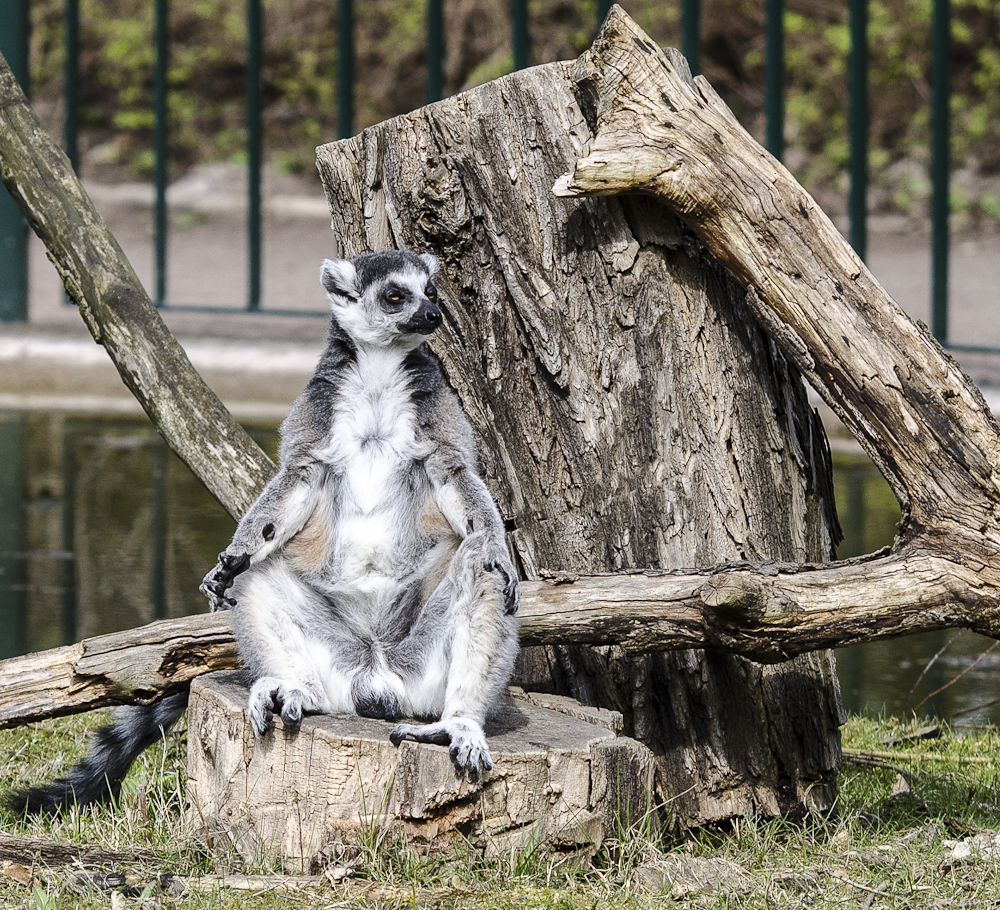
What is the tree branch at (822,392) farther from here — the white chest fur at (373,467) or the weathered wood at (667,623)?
the white chest fur at (373,467)

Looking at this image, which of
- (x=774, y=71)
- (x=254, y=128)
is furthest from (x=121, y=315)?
(x=774, y=71)

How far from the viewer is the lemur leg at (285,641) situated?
3.11m

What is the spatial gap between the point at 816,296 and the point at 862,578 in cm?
66

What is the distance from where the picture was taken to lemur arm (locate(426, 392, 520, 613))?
312cm

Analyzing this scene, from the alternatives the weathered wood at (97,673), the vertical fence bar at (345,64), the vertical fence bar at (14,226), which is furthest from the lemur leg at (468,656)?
the vertical fence bar at (14,226)

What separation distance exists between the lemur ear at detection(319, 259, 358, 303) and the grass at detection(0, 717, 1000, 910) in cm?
122

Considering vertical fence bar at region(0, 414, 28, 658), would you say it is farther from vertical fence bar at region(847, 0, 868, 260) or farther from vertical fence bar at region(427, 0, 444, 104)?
vertical fence bar at region(847, 0, 868, 260)

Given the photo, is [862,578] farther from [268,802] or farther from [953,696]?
[953,696]

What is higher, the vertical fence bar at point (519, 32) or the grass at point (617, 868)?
the vertical fence bar at point (519, 32)

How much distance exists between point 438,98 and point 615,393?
5.54 m

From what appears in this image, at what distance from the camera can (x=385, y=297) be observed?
3.17 metres

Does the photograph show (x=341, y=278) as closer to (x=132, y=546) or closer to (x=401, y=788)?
(x=401, y=788)

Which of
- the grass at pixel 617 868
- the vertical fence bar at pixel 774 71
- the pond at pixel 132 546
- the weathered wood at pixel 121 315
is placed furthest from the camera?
the vertical fence bar at pixel 774 71

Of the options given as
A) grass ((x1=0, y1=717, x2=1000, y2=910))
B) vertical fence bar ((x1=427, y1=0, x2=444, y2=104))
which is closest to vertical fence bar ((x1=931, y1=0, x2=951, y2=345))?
vertical fence bar ((x1=427, y1=0, x2=444, y2=104))
